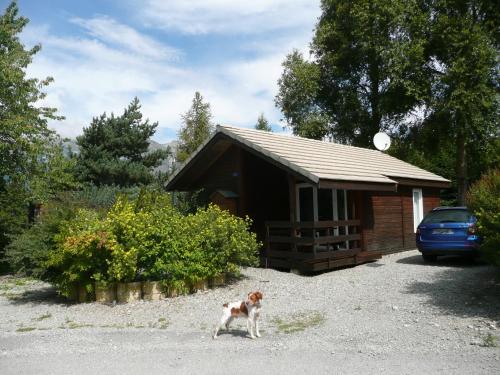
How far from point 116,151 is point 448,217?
21061mm

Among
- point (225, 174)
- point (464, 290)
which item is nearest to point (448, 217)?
point (464, 290)

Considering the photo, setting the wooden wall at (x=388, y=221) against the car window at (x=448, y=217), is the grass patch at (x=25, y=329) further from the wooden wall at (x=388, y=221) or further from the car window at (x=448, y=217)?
the car window at (x=448, y=217)

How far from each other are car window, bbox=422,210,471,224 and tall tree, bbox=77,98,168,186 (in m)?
18.3

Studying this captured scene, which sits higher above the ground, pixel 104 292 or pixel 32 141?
pixel 32 141

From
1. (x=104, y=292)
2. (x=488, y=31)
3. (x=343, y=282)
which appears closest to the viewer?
(x=104, y=292)

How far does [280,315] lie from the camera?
856 cm

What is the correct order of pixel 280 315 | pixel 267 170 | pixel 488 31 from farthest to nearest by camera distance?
pixel 488 31 < pixel 267 170 < pixel 280 315

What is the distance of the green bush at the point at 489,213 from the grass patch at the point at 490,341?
5.05 feet

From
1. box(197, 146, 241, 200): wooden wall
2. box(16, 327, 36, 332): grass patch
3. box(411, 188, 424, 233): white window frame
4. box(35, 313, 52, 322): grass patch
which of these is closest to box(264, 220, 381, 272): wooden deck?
box(197, 146, 241, 200): wooden wall

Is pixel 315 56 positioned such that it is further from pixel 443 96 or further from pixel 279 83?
pixel 443 96

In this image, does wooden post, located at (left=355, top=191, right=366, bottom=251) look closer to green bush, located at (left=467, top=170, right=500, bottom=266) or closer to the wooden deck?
the wooden deck

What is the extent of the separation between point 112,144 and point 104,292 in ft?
66.8

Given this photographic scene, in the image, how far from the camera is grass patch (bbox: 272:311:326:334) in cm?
755

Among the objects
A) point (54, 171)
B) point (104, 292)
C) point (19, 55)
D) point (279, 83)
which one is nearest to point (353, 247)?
point (104, 292)
